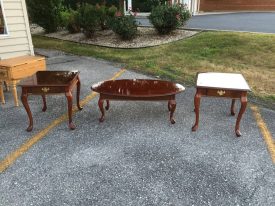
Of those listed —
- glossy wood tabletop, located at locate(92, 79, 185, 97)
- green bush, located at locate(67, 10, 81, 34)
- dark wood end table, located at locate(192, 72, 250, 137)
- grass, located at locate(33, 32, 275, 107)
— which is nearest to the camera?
dark wood end table, located at locate(192, 72, 250, 137)

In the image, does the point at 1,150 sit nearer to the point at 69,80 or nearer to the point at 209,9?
the point at 69,80

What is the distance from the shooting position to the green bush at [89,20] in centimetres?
1319

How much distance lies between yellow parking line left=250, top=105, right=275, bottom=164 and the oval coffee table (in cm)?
161

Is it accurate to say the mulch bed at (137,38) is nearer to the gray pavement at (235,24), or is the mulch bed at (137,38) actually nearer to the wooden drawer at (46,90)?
the gray pavement at (235,24)

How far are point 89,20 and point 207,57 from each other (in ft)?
20.2

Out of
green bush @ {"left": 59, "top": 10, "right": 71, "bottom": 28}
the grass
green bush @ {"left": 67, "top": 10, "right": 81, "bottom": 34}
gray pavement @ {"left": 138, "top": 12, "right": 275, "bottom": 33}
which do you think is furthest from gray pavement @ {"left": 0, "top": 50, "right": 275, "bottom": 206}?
green bush @ {"left": 59, "top": 10, "right": 71, "bottom": 28}

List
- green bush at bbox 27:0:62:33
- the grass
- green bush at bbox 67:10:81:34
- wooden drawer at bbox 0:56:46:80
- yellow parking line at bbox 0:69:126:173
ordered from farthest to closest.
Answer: green bush at bbox 27:0:62:33 → green bush at bbox 67:10:81:34 → the grass → wooden drawer at bbox 0:56:46:80 → yellow parking line at bbox 0:69:126:173

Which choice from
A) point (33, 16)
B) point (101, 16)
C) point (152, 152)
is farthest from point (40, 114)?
point (33, 16)

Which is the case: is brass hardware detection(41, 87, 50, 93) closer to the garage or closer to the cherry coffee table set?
the cherry coffee table set

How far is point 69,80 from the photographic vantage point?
5.17 meters

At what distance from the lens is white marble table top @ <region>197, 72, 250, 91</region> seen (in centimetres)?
474

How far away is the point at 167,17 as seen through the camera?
12242 millimetres

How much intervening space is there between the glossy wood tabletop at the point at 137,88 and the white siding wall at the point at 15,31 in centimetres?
455

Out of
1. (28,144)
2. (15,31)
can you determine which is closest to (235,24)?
(15,31)
